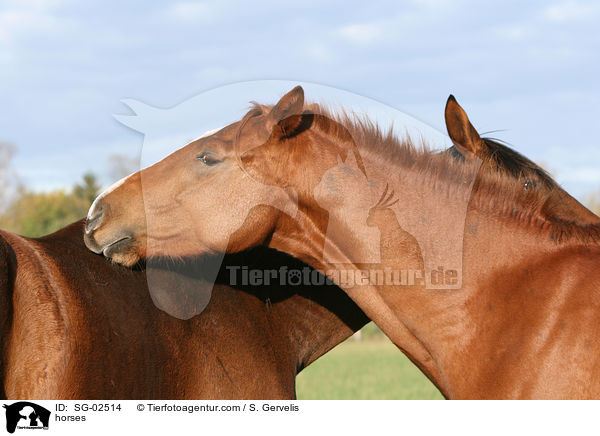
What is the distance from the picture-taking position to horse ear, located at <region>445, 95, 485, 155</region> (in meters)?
3.47

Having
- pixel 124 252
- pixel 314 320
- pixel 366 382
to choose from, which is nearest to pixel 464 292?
pixel 314 320

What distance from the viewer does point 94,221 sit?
3557 mm

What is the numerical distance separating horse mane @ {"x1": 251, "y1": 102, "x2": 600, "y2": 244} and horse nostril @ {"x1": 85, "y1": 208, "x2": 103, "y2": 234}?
1459 millimetres

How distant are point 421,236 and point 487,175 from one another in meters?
0.55

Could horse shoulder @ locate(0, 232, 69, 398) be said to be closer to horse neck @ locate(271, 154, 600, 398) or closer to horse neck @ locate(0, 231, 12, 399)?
horse neck @ locate(0, 231, 12, 399)

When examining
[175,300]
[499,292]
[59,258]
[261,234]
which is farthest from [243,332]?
[499,292]

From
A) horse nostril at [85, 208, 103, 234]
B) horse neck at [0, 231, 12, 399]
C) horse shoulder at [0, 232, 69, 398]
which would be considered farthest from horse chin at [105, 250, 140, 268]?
horse neck at [0, 231, 12, 399]

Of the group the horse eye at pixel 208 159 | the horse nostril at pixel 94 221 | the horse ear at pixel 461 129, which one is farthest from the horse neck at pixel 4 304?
the horse ear at pixel 461 129

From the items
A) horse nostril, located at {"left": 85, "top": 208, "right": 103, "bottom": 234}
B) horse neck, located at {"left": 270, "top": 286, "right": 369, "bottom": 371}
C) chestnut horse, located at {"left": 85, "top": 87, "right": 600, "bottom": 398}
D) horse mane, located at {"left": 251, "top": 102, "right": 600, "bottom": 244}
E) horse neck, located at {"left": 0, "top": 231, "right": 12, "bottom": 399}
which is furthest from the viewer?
horse neck, located at {"left": 270, "top": 286, "right": 369, "bottom": 371}

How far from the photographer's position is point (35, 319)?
3002mm

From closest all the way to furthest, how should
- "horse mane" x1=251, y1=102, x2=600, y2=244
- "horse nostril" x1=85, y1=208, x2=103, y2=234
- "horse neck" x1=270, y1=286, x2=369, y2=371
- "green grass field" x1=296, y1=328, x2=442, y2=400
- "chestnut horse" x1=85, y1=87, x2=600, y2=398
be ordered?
"chestnut horse" x1=85, y1=87, x2=600, y2=398
"horse mane" x1=251, y1=102, x2=600, y2=244
"horse nostril" x1=85, y1=208, x2=103, y2=234
"horse neck" x1=270, y1=286, x2=369, y2=371
"green grass field" x1=296, y1=328, x2=442, y2=400

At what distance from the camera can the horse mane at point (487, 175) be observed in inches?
133

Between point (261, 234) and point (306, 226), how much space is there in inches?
11.2
